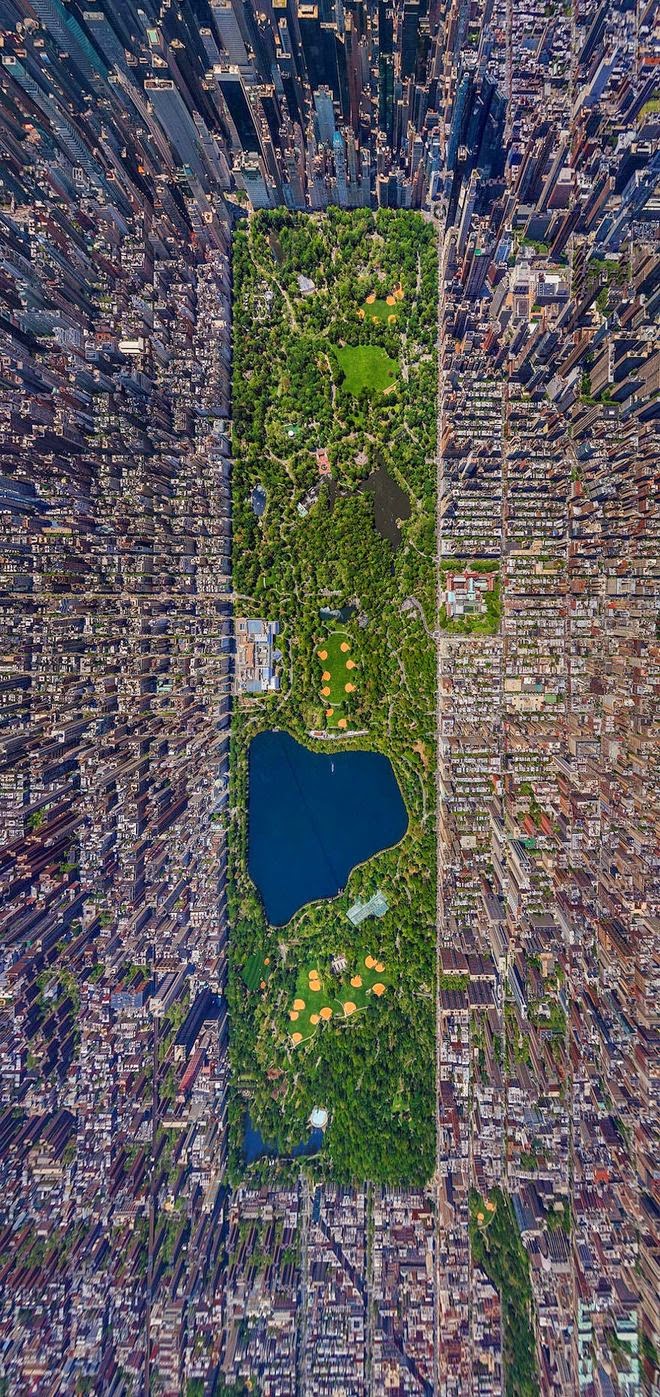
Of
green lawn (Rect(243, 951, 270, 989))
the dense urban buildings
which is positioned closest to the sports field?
the dense urban buildings

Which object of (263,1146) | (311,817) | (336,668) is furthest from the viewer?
(311,817)

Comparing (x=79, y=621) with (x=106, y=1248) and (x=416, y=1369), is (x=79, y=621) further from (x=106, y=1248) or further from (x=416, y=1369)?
(x=416, y=1369)

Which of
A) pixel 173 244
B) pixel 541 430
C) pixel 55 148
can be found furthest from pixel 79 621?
pixel 541 430

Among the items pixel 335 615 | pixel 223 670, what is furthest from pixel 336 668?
pixel 223 670

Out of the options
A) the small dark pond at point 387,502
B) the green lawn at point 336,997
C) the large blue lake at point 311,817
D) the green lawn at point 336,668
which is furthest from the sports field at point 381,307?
the green lawn at point 336,997

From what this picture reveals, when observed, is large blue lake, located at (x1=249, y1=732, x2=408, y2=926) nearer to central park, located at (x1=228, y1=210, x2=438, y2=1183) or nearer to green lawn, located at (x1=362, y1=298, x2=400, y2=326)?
central park, located at (x1=228, y1=210, x2=438, y2=1183)

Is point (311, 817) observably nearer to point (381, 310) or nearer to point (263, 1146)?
point (263, 1146)
